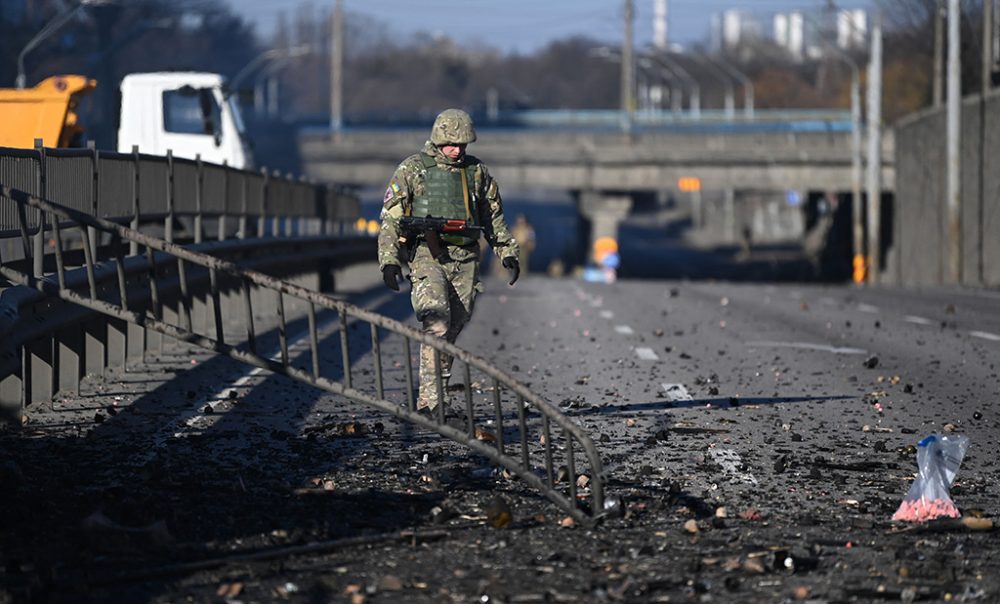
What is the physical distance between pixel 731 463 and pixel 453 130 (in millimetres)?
2683

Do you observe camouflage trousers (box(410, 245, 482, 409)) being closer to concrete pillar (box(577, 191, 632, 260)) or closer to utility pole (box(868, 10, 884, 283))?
utility pole (box(868, 10, 884, 283))

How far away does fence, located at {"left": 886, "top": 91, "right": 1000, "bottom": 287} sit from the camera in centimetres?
4172

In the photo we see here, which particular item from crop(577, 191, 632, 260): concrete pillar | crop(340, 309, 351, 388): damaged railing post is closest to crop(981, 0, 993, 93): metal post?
crop(577, 191, 632, 260): concrete pillar

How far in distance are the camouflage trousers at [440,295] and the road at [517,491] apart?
382mm

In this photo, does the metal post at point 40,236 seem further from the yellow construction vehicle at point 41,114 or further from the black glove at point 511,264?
the yellow construction vehicle at point 41,114

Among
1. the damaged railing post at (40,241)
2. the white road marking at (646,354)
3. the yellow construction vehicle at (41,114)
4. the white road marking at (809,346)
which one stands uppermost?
the yellow construction vehicle at (41,114)

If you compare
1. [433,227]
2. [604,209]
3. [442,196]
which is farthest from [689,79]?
[433,227]

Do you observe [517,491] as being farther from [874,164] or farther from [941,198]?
[874,164]

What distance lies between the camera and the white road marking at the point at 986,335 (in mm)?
19359

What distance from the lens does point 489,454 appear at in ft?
26.7

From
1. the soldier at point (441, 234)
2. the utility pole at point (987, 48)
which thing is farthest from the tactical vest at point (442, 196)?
the utility pole at point (987, 48)

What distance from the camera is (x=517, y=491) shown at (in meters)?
8.59

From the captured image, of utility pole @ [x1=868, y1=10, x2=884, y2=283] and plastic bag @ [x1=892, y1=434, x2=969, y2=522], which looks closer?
plastic bag @ [x1=892, y1=434, x2=969, y2=522]

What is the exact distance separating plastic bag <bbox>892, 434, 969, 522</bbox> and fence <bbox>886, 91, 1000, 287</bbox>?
33845 mm
